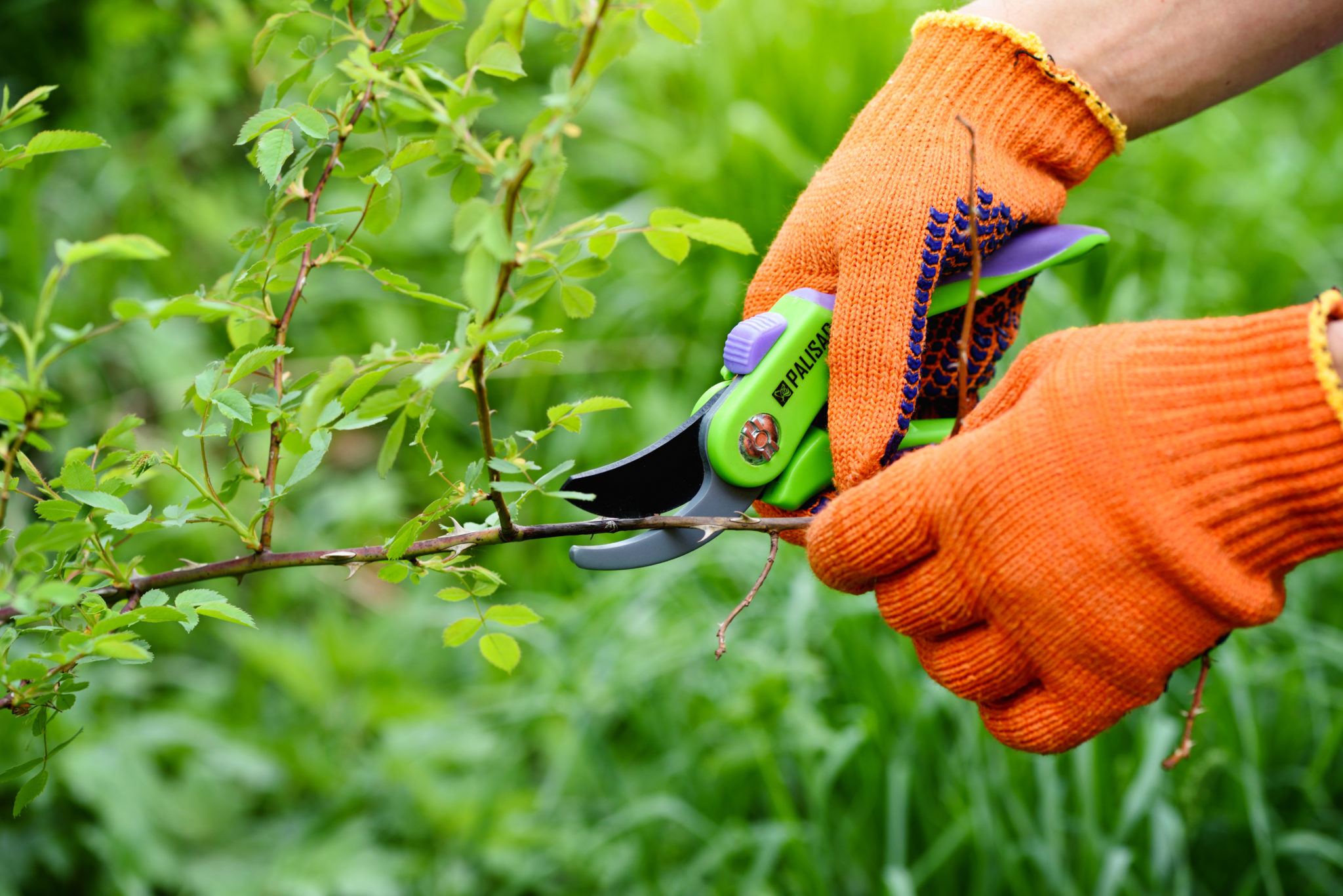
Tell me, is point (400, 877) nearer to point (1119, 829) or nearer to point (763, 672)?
point (763, 672)

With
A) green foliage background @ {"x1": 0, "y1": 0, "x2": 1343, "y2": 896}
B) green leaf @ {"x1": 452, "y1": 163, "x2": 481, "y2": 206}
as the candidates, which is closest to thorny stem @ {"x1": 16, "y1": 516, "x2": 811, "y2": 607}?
green leaf @ {"x1": 452, "y1": 163, "x2": 481, "y2": 206}

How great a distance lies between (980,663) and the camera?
1091 mm

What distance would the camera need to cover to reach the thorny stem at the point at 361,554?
2.96 feet

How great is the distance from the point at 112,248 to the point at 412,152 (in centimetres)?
26

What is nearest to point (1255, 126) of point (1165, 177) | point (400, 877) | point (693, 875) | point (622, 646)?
point (1165, 177)

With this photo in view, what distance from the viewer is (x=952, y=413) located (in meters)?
1.41

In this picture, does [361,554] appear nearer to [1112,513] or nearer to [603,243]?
[603,243]

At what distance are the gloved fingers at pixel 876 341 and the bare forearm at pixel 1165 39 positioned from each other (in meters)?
0.37

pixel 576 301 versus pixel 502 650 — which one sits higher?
pixel 576 301

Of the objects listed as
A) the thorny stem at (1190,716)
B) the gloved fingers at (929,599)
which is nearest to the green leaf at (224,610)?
the gloved fingers at (929,599)

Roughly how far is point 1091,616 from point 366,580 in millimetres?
2205

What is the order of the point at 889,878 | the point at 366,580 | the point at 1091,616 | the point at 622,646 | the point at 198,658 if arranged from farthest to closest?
the point at 366,580 → the point at 198,658 → the point at 622,646 → the point at 889,878 → the point at 1091,616

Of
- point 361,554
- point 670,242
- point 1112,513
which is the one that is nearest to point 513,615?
point 361,554

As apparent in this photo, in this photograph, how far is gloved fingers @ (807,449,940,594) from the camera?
103 centimetres
